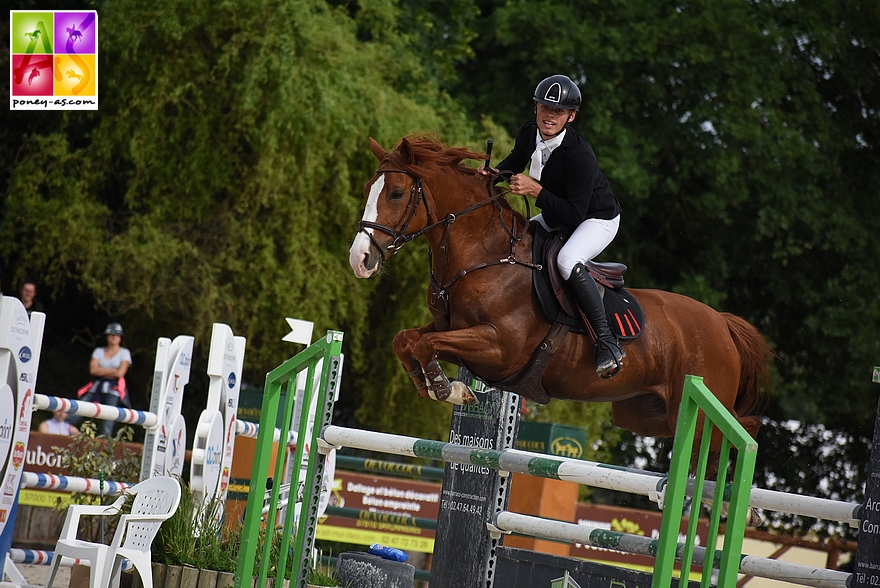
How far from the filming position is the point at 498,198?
4309 millimetres

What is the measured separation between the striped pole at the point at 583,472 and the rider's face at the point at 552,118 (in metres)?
1.32

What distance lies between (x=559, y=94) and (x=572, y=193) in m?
0.41

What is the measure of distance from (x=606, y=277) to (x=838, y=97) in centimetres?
1136

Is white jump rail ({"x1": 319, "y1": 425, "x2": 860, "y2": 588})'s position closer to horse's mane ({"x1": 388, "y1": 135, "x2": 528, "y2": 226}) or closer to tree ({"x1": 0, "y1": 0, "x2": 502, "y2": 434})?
horse's mane ({"x1": 388, "y1": 135, "x2": 528, "y2": 226})

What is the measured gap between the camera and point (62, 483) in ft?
17.8

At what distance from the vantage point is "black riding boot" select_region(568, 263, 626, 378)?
4.03 meters

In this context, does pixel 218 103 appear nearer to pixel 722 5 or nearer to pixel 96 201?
pixel 96 201

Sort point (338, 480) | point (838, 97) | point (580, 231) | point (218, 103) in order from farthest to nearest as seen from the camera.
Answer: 1. point (838, 97)
2. point (218, 103)
3. point (338, 480)
4. point (580, 231)

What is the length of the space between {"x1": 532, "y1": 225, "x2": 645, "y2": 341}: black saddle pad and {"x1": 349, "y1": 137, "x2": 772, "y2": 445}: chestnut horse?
39 millimetres

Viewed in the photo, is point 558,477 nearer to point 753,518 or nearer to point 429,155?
point 753,518

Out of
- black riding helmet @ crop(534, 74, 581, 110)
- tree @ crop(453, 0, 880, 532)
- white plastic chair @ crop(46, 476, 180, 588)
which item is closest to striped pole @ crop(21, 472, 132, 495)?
white plastic chair @ crop(46, 476, 180, 588)

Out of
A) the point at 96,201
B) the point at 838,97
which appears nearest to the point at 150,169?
the point at 96,201

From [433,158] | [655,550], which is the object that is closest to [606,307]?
[433,158]

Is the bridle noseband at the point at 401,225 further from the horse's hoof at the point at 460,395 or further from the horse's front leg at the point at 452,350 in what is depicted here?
the horse's hoof at the point at 460,395
